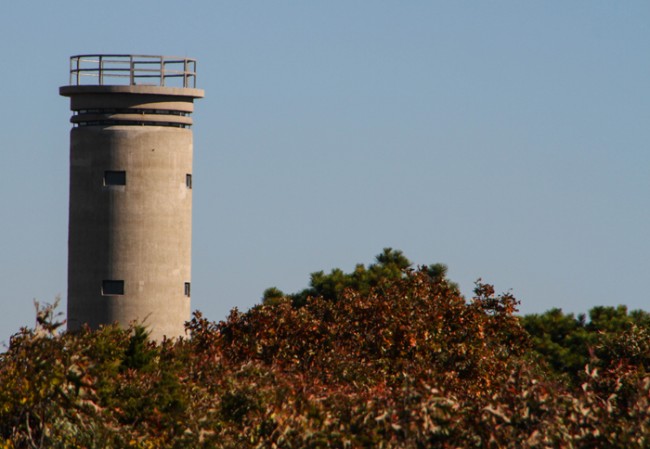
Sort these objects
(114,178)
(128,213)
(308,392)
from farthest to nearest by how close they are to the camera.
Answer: (114,178)
(128,213)
(308,392)

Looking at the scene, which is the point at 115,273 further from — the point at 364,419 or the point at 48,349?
the point at 364,419

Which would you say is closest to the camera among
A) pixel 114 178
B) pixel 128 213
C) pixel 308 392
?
pixel 308 392

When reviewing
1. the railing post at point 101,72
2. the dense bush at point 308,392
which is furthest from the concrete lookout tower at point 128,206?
the dense bush at point 308,392

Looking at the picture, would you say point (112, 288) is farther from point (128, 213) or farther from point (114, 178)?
point (114, 178)

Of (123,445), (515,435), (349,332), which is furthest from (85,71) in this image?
(515,435)

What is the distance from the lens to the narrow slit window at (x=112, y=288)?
2152 inches

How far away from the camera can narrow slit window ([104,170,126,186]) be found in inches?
2154

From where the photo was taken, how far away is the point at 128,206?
54.7m

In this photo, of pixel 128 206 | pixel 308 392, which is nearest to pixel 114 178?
pixel 128 206

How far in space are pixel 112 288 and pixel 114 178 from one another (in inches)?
167

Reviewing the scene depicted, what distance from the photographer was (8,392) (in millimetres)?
25906

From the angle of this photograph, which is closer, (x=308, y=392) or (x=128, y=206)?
(x=308, y=392)

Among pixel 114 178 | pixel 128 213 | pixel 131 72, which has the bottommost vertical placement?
pixel 128 213

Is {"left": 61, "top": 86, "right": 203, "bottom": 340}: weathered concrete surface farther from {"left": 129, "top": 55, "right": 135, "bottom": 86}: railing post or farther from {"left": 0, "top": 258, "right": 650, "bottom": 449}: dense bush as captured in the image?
{"left": 0, "top": 258, "right": 650, "bottom": 449}: dense bush
